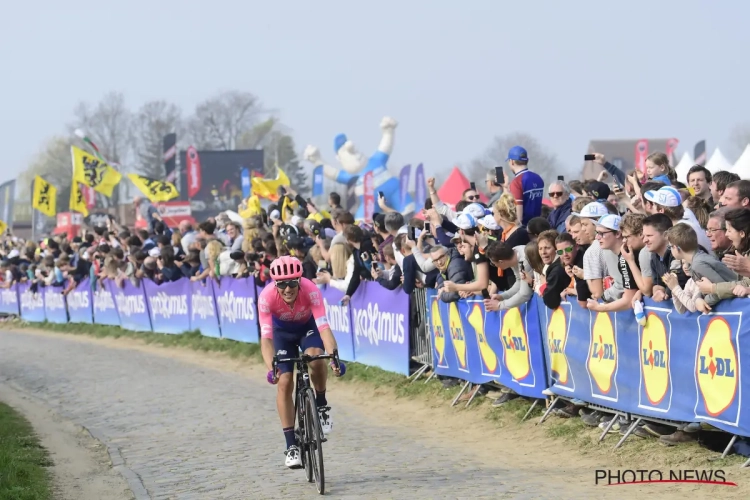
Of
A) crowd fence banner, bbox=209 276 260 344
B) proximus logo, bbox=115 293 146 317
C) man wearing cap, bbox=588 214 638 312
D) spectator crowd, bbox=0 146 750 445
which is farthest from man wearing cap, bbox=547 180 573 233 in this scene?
proximus logo, bbox=115 293 146 317

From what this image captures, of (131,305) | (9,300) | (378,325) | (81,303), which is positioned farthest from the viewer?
(9,300)

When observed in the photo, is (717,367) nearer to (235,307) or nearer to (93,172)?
(235,307)

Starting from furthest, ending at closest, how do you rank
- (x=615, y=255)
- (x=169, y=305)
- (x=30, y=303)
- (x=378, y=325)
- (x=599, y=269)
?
(x=30, y=303), (x=169, y=305), (x=378, y=325), (x=599, y=269), (x=615, y=255)

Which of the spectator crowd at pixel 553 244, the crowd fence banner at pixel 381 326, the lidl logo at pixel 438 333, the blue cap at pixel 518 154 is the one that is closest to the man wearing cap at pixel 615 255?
the spectator crowd at pixel 553 244

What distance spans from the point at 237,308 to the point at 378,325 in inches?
237

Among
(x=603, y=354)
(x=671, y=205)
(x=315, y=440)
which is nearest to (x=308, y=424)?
(x=315, y=440)

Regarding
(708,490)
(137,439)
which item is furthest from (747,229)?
(137,439)

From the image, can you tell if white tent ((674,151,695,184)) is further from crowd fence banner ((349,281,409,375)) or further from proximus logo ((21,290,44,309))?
proximus logo ((21,290,44,309))

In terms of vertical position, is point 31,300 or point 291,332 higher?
point 291,332

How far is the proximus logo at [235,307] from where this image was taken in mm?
21641

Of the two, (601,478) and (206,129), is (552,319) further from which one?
(206,129)

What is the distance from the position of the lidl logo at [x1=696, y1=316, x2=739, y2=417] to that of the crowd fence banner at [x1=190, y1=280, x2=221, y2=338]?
15542mm

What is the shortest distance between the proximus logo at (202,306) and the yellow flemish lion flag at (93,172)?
10.6 metres

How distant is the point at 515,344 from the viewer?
12.5 metres
